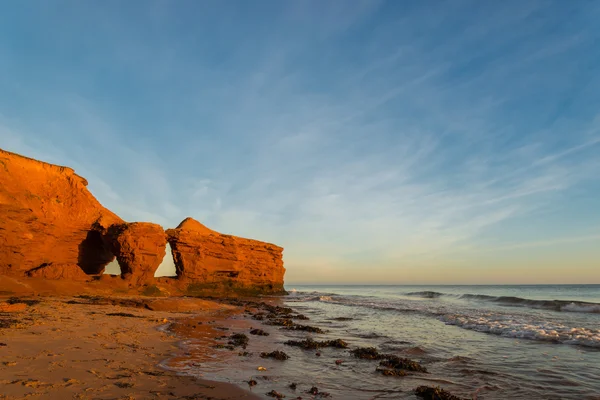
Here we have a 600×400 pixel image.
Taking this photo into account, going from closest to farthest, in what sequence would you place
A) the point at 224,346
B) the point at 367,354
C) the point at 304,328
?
the point at 367,354, the point at 224,346, the point at 304,328

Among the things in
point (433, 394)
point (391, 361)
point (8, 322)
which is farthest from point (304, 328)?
point (8, 322)

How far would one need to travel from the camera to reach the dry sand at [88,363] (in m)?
4.68

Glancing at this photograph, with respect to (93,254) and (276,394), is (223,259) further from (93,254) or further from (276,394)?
(276,394)

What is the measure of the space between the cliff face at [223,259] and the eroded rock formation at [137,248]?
5.47m

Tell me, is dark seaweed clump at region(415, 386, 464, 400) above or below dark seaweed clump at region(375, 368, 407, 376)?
above

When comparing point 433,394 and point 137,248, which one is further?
point 137,248

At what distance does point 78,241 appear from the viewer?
2538 centimetres

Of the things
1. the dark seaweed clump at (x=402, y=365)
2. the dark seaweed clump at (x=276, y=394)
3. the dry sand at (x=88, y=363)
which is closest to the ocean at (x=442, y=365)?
the dark seaweed clump at (x=276, y=394)

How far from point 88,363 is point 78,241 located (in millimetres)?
23637

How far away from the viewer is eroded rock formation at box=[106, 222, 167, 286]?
82.1ft

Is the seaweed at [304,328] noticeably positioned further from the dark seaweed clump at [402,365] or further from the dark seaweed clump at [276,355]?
the dark seaweed clump at [402,365]

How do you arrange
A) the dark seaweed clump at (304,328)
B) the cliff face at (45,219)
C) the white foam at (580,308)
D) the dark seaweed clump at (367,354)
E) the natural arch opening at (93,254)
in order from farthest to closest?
the natural arch opening at (93,254), the white foam at (580,308), the cliff face at (45,219), the dark seaweed clump at (304,328), the dark seaweed clump at (367,354)

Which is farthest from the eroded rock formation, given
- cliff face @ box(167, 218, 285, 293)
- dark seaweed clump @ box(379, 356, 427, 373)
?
dark seaweed clump @ box(379, 356, 427, 373)

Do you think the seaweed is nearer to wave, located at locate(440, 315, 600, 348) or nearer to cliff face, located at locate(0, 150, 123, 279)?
wave, located at locate(440, 315, 600, 348)
